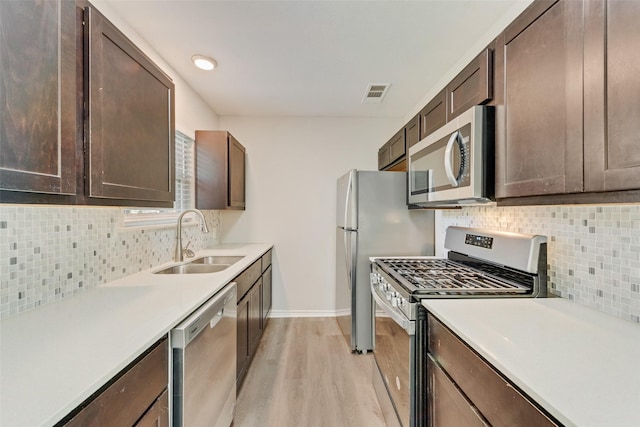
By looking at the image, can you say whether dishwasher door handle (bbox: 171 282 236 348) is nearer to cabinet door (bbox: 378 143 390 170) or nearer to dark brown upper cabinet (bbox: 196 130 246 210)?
dark brown upper cabinet (bbox: 196 130 246 210)

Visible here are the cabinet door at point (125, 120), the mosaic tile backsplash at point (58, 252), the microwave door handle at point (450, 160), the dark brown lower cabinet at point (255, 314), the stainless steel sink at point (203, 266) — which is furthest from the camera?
the dark brown lower cabinet at point (255, 314)

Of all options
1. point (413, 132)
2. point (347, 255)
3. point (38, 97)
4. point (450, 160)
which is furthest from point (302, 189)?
point (38, 97)

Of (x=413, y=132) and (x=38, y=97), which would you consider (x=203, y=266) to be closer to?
(x=38, y=97)

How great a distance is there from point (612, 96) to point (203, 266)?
2455 millimetres

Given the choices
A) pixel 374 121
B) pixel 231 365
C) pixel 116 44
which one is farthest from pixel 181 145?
pixel 374 121

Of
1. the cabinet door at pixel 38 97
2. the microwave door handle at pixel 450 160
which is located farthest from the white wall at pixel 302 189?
the cabinet door at pixel 38 97

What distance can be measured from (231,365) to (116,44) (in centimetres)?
167

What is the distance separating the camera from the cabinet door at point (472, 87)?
129cm

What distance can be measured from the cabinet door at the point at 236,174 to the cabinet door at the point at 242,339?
1.18 m

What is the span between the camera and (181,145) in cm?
268

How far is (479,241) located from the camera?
1727mm

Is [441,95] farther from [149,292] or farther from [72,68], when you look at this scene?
[149,292]

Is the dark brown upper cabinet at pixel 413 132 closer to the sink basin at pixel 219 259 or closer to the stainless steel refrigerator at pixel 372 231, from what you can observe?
the stainless steel refrigerator at pixel 372 231

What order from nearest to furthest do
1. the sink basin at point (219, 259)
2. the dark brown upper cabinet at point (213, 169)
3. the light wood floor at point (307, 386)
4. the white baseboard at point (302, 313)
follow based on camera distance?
the light wood floor at point (307, 386), the sink basin at point (219, 259), the dark brown upper cabinet at point (213, 169), the white baseboard at point (302, 313)
